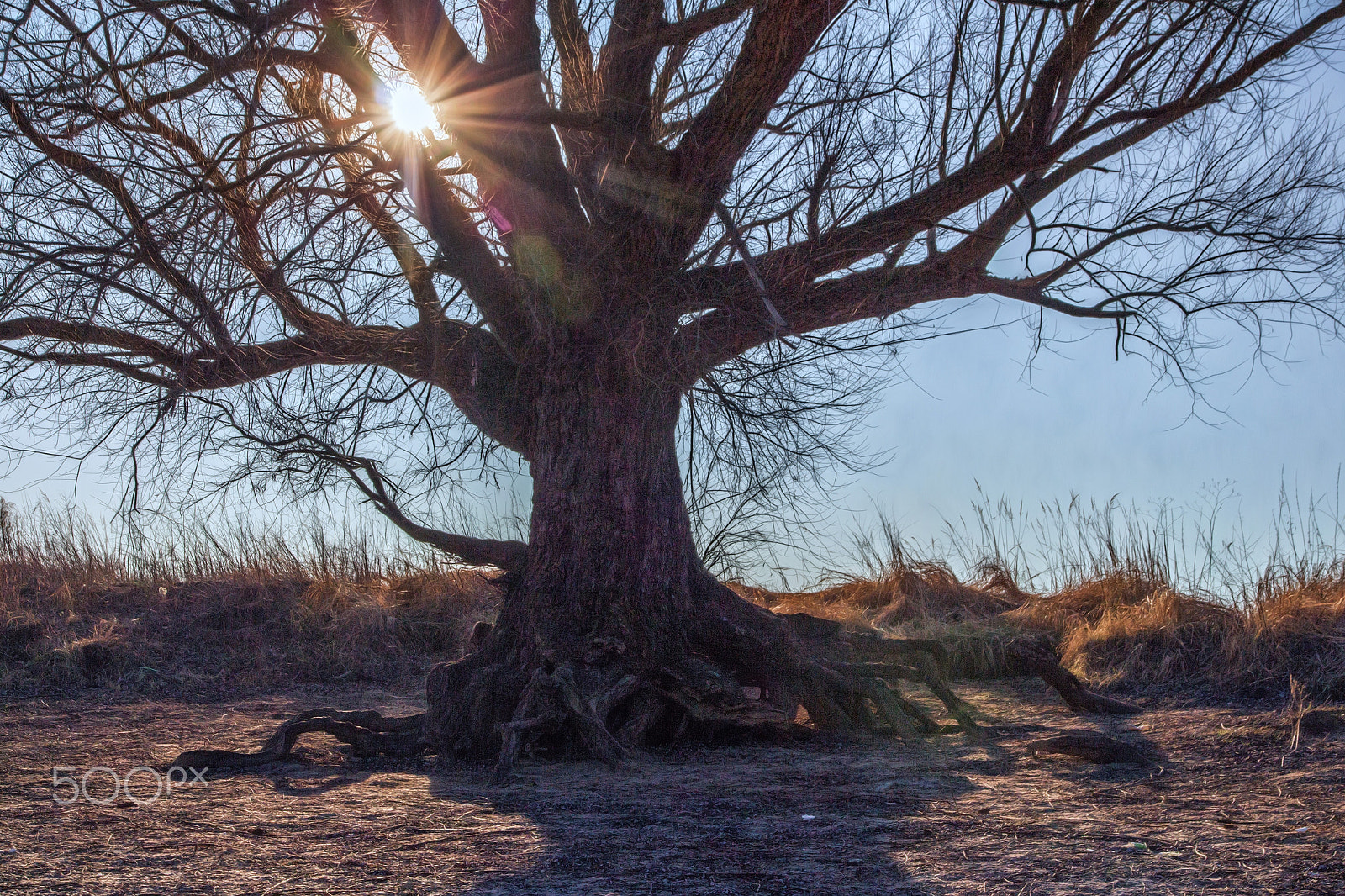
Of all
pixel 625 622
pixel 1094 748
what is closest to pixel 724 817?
pixel 625 622

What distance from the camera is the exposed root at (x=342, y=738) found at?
15.4 feet

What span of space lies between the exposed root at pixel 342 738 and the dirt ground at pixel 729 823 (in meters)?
0.13

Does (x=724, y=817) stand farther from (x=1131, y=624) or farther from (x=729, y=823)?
(x=1131, y=624)

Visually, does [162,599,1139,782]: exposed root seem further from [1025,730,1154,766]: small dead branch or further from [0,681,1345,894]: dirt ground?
[1025,730,1154,766]: small dead branch

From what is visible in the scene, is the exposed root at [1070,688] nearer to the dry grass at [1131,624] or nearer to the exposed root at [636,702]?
the exposed root at [636,702]

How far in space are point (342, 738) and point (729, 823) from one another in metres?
2.65

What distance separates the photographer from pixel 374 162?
18.8ft

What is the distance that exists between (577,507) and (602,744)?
4.82ft

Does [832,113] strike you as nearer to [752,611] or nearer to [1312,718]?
[752,611]

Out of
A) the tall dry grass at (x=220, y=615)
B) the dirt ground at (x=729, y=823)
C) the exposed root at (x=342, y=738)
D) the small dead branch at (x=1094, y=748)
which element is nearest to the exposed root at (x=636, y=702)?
the exposed root at (x=342, y=738)

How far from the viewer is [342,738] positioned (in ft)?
16.6

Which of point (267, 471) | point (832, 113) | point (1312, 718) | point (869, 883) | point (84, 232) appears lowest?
point (869, 883)

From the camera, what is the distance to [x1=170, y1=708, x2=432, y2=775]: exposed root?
468 centimetres

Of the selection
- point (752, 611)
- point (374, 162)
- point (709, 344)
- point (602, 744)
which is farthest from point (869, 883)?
point (374, 162)
